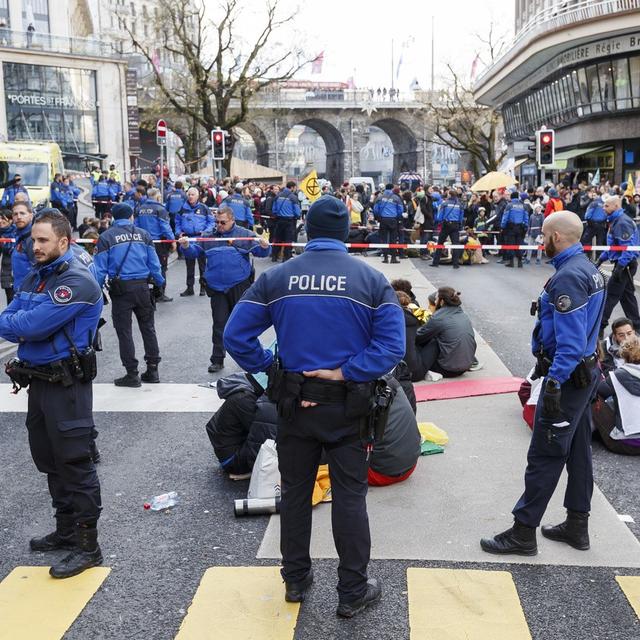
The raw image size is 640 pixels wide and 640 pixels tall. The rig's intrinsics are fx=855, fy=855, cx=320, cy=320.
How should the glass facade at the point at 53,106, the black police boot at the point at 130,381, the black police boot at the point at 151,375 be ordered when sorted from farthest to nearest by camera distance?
1. the glass facade at the point at 53,106
2. the black police boot at the point at 151,375
3. the black police boot at the point at 130,381

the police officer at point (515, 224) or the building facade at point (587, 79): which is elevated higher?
the building facade at point (587, 79)

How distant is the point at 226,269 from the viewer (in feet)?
31.7

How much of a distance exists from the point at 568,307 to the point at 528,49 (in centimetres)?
4652

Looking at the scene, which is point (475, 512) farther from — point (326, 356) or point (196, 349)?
point (196, 349)

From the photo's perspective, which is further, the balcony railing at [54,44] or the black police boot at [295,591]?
the balcony railing at [54,44]

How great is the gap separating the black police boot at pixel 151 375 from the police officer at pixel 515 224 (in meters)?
13.2

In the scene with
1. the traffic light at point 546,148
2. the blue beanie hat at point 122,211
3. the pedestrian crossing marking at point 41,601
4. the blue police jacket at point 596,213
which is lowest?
the pedestrian crossing marking at point 41,601

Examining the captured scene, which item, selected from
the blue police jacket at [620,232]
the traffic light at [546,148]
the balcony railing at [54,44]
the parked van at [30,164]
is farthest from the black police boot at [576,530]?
the balcony railing at [54,44]

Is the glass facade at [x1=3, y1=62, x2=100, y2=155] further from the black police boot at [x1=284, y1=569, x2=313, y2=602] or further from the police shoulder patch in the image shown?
the black police boot at [x1=284, y1=569, x2=313, y2=602]

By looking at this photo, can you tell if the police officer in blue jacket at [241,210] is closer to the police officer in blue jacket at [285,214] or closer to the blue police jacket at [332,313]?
the police officer in blue jacket at [285,214]

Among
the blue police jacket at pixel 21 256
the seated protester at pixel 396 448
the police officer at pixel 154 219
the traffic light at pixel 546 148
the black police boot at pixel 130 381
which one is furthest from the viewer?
the traffic light at pixel 546 148

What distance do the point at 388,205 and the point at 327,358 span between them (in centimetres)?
1708

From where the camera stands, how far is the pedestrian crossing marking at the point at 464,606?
4.12m

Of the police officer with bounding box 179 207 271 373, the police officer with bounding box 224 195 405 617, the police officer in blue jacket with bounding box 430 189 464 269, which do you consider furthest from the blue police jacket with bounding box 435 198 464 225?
the police officer with bounding box 224 195 405 617
